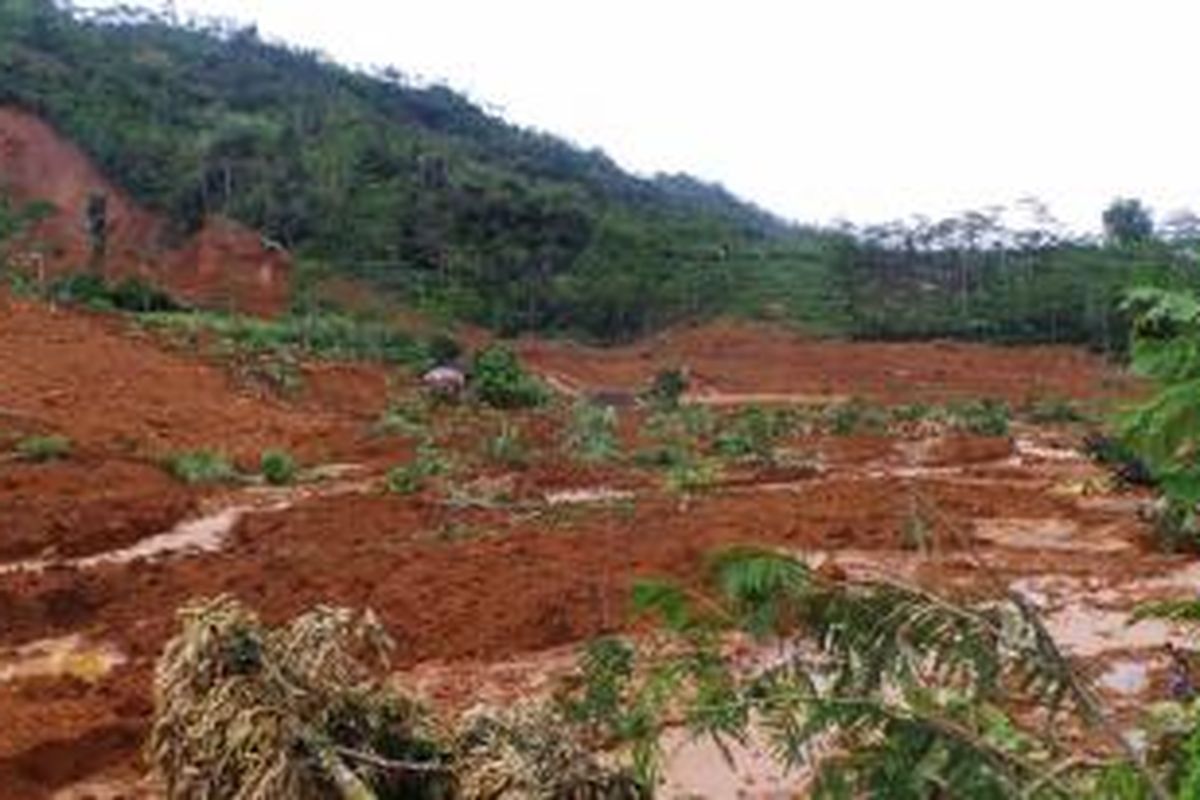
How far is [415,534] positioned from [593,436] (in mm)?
10009

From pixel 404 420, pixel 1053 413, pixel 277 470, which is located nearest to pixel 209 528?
pixel 277 470

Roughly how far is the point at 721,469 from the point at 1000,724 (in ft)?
62.7

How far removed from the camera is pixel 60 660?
508 inches

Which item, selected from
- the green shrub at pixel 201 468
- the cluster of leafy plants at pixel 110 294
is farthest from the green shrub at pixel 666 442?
the cluster of leafy plants at pixel 110 294

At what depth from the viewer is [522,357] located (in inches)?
1916

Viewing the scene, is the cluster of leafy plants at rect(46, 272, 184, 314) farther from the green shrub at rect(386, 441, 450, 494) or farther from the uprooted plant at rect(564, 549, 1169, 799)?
the uprooted plant at rect(564, 549, 1169, 799)


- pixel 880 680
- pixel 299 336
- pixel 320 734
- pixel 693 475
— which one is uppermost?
pixel 880 680

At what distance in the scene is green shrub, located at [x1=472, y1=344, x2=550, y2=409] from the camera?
33.6 metres

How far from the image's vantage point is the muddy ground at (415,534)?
1205 centimetres

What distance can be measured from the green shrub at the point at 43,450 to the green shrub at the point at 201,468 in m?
1.22

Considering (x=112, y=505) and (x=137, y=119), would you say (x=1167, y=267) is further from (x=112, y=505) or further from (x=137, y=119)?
(x=137, y=119)

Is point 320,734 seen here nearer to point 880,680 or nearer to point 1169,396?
point 880,680

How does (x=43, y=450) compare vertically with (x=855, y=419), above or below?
above

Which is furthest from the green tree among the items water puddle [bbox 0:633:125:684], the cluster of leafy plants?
water puddle [bbox 0:633:125:684]
